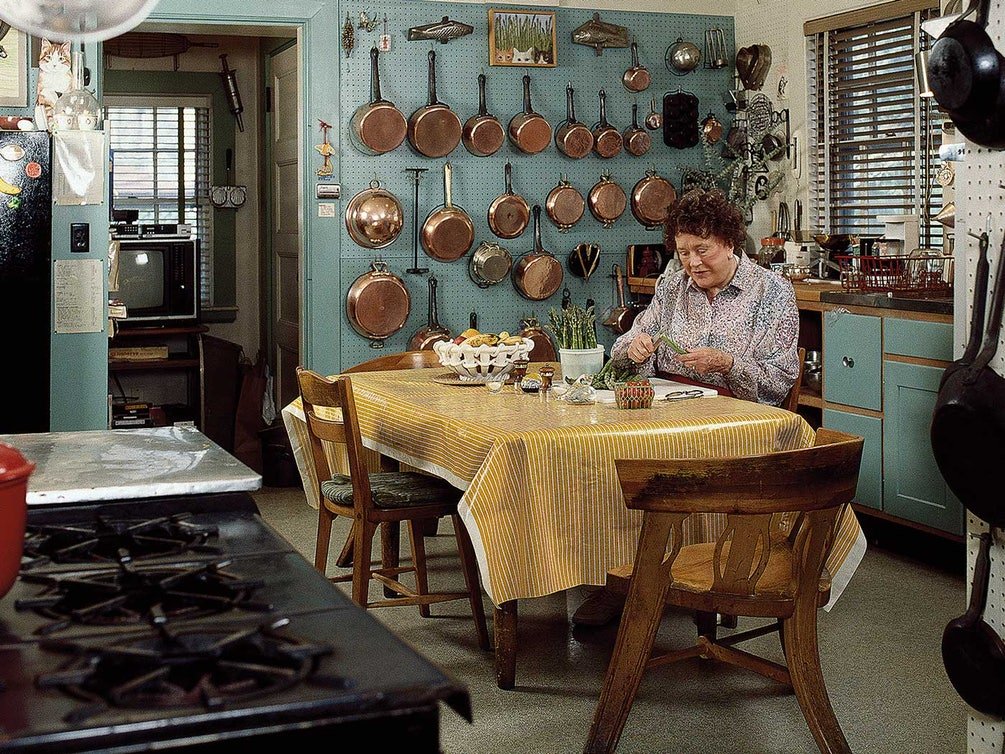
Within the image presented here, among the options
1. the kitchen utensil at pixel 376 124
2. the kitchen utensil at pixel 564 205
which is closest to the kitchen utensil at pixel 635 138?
the kitchen utensil at pixel 564 205

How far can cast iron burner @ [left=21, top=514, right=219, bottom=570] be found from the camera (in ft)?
5.62

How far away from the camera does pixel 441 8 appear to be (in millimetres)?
6059

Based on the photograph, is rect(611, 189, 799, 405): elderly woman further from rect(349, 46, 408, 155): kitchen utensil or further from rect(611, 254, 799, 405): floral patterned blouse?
rect(349, 46, 408, 155): kitchen utensil

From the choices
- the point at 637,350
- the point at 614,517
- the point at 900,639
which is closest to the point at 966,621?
the point at 614,517

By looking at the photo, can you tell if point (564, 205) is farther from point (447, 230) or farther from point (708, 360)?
point (708, 360)

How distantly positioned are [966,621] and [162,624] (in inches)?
68.8

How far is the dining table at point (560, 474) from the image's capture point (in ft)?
10.0

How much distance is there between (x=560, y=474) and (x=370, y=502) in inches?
28.4

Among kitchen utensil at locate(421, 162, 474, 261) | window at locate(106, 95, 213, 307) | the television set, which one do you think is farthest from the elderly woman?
window at locate(106, 95, 213, 307)

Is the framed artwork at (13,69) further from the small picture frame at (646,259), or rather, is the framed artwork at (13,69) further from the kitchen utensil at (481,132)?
the small picture frame at (646,259)

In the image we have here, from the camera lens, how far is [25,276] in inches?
194

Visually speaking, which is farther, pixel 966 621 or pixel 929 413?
pixel 929 413

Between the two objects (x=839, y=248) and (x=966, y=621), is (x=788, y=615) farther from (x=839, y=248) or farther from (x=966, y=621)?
(x=839, y=248)

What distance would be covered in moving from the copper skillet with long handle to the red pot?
A: 15.8 feet
